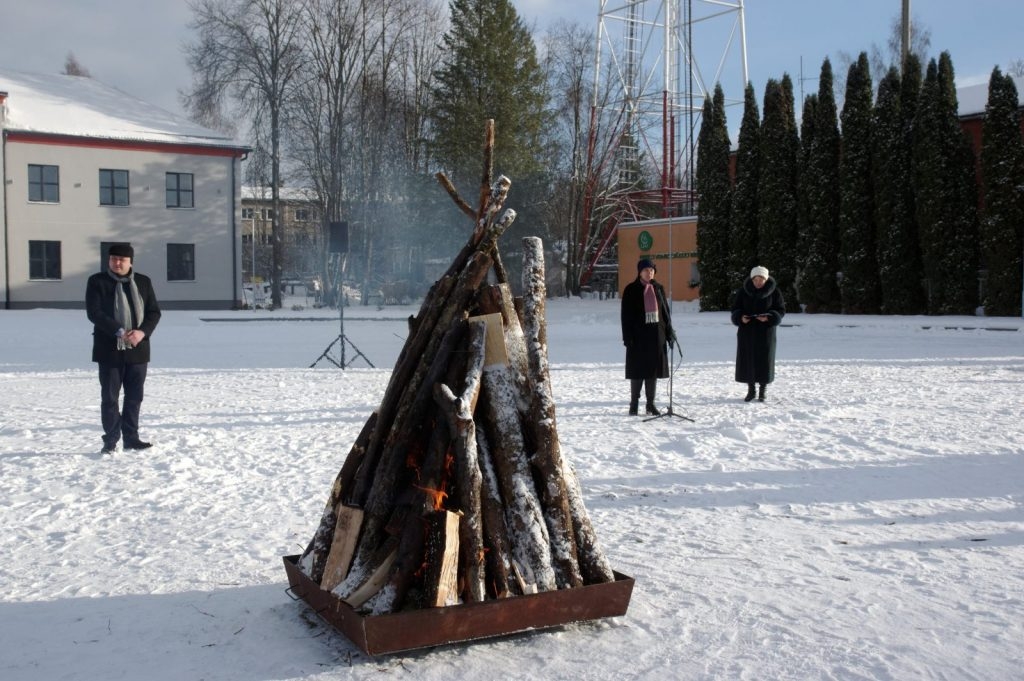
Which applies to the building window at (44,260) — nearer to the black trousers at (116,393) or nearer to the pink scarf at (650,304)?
the black trousers at (116,393)

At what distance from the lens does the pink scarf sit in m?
10.5

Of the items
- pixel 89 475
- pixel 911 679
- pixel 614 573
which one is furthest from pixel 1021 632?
pixel 89 475

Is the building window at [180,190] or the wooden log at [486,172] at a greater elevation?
the building window at [180,190]

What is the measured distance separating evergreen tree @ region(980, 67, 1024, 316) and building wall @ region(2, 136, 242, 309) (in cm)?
2885

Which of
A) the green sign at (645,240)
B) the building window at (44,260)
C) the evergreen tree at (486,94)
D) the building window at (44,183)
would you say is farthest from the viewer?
the evergreen tree at (486,94)

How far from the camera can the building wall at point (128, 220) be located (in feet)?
123

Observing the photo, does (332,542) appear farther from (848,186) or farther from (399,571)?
(848,186)

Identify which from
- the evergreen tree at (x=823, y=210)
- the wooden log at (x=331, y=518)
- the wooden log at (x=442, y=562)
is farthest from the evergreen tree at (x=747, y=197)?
the wooden log at (x=442, y=562)

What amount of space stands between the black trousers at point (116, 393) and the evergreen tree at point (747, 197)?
94.9ft

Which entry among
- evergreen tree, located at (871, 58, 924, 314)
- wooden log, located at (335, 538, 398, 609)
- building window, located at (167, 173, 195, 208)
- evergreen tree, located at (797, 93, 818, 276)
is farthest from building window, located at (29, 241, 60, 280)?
wooden log, located at (335, 538, 398, 609)

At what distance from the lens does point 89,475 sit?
286 inches

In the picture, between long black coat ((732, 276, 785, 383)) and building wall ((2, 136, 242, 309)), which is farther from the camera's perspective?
building wall ((2, 136, 242, 309))

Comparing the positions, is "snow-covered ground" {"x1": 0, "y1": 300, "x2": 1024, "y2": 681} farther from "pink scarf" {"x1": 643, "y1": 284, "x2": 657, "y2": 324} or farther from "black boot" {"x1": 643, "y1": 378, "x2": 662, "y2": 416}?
"pink scarf" {"x1": 643, "y1": 284, "x2": 657, "y2": 324}

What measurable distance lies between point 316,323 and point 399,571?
27707 millimetres
